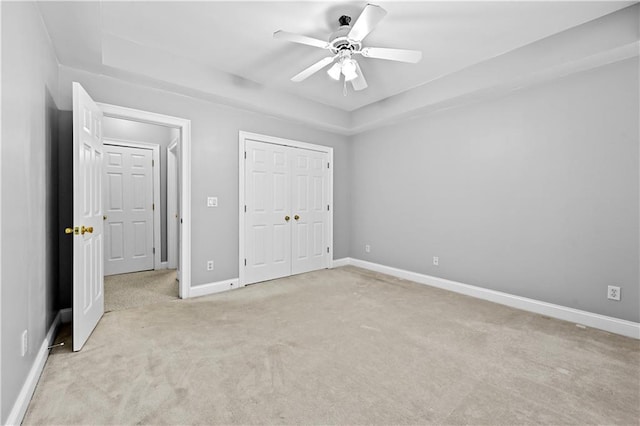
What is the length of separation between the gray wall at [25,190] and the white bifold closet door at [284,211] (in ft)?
6.83

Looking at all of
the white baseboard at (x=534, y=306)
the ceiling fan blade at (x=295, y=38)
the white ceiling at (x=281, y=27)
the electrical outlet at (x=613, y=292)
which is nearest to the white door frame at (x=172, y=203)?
the white ceiling at (x=281, y=27)

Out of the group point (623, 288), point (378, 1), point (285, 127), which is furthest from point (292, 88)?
point (623, 288)

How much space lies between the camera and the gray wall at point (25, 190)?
4.73 feet

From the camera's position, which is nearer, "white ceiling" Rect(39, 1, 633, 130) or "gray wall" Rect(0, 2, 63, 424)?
"gray wall" Rect(0, 2, 63, 424)

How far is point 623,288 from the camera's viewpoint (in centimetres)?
262

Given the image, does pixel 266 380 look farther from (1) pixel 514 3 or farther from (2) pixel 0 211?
(1) pixel 514 3

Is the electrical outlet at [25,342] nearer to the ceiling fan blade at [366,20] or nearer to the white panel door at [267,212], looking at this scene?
the white panel door at [267,212]

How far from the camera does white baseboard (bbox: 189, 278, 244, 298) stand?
3566 mm

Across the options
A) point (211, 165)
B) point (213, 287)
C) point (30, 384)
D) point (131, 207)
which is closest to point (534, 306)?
point (213, 287)

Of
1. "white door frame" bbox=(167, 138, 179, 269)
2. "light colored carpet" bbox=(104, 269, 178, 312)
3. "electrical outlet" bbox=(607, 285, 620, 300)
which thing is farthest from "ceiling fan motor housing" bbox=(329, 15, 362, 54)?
"white door frame" bbox=(167, 138, 179, 269)

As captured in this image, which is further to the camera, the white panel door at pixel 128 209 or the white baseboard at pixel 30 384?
the white panel door at pixel 128 209

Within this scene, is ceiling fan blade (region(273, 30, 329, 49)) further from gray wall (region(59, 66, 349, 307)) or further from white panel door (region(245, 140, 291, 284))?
white panel door (region(245, 140, 291, 284))

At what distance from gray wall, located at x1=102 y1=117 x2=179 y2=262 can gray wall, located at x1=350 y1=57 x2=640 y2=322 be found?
3733 millimetres

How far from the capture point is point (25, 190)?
1755 mm
